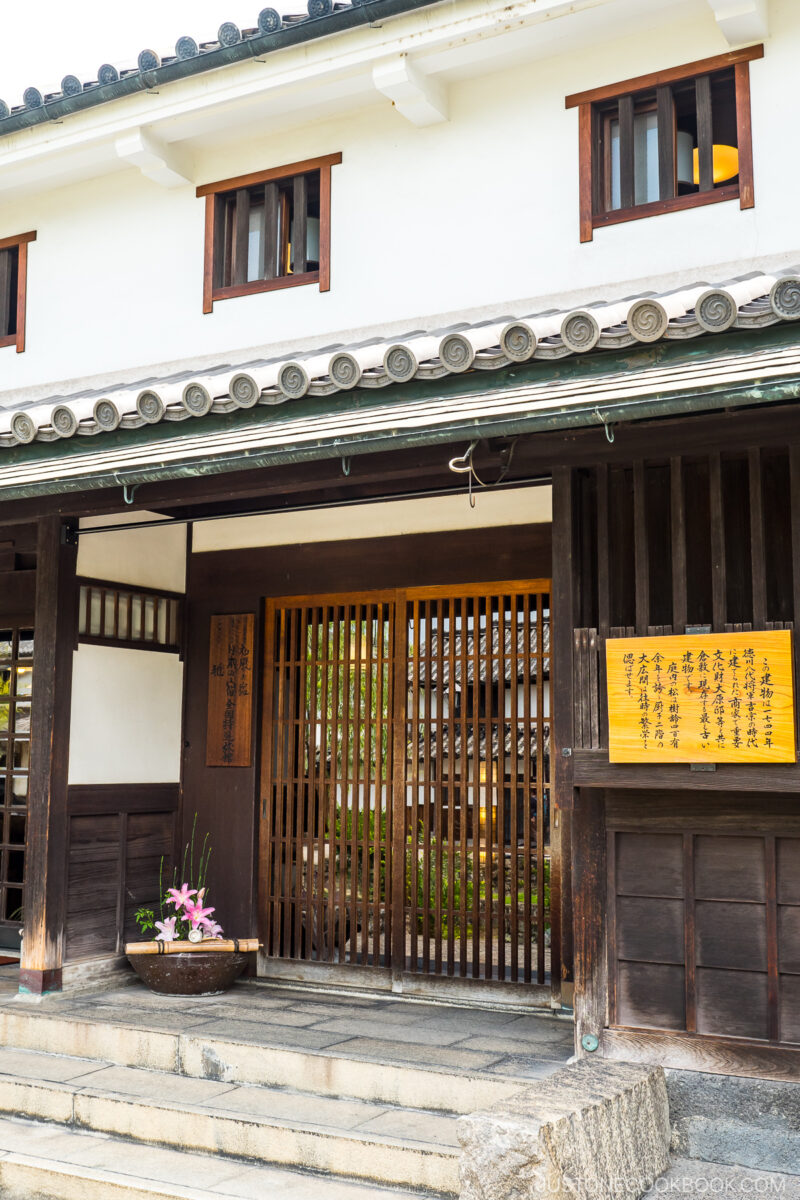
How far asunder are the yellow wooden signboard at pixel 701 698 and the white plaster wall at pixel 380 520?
2.09 metres

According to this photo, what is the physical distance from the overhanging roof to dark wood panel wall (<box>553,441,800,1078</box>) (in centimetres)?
62

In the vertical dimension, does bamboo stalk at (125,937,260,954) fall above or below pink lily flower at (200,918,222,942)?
below

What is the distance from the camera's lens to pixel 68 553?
7352 mm

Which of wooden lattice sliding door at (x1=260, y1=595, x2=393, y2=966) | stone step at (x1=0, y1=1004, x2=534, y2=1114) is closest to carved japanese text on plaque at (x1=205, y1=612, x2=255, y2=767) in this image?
wooden lattice sliding door at (x1=260, y1=595, x2=393, y2=966)

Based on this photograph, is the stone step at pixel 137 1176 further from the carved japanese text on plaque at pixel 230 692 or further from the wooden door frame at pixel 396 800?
the carved japanese text on plaque at pixel 230 692

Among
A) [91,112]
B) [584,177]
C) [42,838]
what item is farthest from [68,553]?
[584,177]

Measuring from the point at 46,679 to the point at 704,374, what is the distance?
4.74m

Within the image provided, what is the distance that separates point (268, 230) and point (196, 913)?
15.7ft

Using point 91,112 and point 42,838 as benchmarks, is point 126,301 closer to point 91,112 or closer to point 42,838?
point 91,112

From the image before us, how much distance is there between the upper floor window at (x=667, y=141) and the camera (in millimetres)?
6387

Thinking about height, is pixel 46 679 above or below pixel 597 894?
above

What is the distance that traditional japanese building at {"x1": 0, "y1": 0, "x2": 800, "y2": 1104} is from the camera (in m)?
4.89

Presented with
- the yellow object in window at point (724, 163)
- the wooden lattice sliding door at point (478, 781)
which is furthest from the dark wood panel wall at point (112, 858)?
the yellow object in window at point (724, 163)

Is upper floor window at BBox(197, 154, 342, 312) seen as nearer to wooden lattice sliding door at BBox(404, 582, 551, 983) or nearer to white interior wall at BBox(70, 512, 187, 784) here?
white interior wall at BBox(70, 512, 187, 784)
